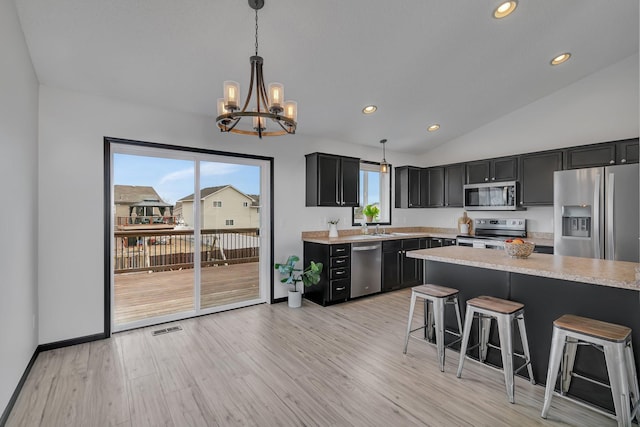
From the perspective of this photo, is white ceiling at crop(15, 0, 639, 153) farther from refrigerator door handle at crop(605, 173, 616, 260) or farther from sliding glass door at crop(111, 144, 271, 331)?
refrigerator door handle at crop(605, 173, 616, 260)

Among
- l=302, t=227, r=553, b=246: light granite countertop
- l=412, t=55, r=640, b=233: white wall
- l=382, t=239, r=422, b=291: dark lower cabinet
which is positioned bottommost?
l=382, t=239, r=422, b=291: dark lower cabinet

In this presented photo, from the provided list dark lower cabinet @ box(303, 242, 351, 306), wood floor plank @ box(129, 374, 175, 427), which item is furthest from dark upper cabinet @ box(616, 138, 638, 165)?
wood floor plank @ box(129, 374, 175, 427)

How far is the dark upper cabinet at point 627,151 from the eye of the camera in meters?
3.60

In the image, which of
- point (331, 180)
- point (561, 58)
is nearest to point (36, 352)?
point (331, 180)

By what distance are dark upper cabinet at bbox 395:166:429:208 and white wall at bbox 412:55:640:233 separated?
71 cm

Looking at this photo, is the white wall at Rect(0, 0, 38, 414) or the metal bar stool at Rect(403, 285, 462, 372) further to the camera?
the metal bar stool at Rect(403, 285, 462, 372)

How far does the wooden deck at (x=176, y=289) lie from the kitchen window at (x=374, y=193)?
2183 millimetres

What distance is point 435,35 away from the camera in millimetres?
2889

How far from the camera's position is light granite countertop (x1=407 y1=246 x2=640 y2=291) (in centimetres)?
186

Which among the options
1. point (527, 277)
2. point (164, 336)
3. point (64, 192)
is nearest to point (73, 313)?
point (164, 336)

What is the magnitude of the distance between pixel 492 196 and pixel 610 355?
3.62 meters

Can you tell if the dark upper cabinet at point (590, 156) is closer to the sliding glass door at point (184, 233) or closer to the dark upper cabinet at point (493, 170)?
the dark upper cabinet at point (493, 170)

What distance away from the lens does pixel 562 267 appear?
7.23 feet

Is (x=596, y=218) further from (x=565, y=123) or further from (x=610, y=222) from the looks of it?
(x=565, y=123)
